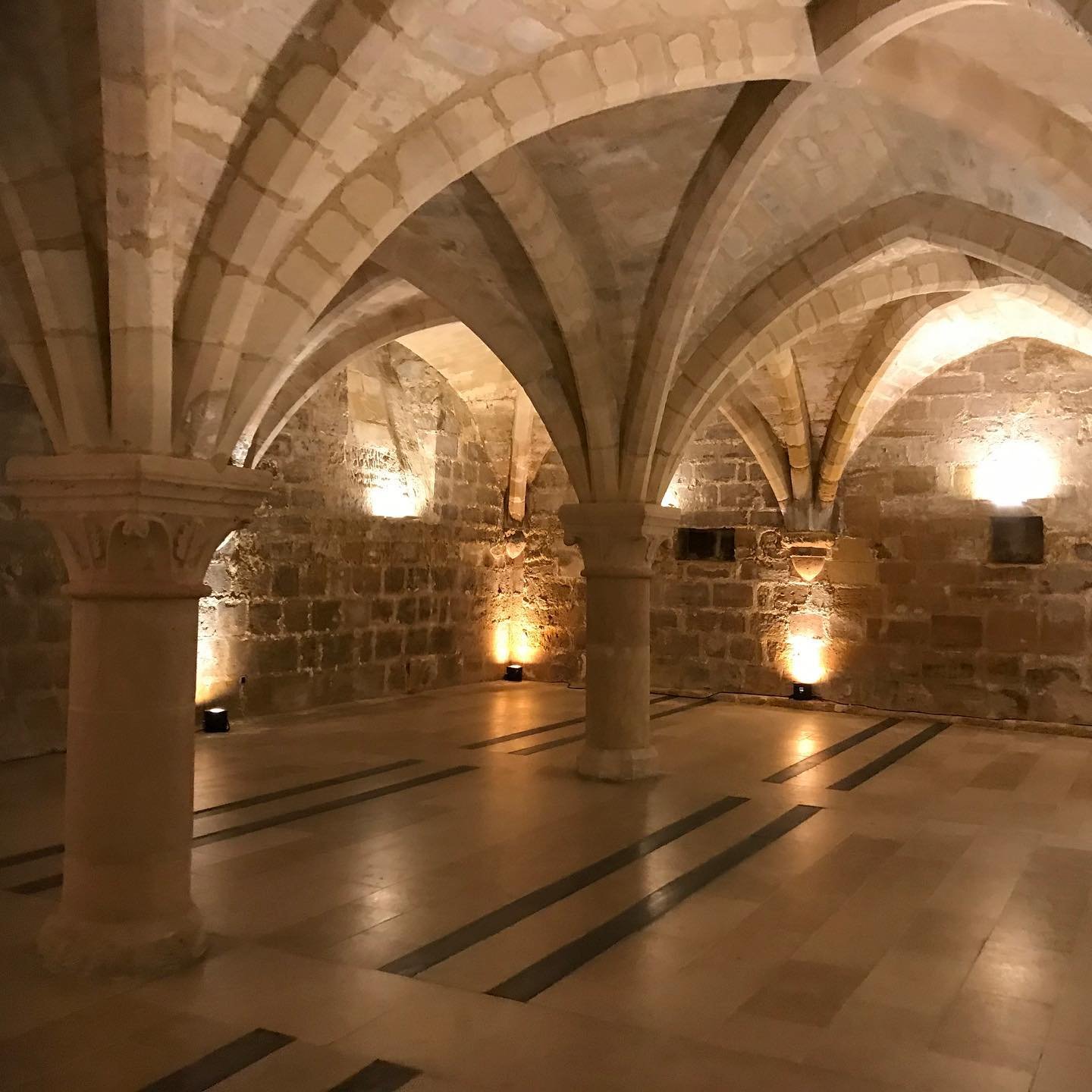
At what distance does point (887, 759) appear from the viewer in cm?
637

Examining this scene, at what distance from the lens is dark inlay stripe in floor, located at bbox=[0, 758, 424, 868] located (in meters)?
3.85

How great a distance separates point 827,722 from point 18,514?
595 cm

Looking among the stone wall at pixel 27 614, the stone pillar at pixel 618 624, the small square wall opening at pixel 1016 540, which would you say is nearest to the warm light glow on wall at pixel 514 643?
the small square wall opening at pixel 1016 540

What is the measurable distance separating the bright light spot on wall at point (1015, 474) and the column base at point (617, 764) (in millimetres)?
4427

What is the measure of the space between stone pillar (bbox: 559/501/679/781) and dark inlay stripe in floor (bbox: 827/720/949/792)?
3.51 feet

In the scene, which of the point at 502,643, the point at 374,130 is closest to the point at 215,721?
the point at 502,643

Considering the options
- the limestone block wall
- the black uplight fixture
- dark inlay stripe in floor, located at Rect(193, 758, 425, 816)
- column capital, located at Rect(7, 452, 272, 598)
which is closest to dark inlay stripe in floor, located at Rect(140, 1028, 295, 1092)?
column capital, located at Rect(7, 452, 272, 598)

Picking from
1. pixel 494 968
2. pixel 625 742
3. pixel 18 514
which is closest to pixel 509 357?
pixel 625 742

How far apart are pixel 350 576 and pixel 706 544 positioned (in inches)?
137

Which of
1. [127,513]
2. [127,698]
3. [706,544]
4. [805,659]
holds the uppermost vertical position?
[706,544]

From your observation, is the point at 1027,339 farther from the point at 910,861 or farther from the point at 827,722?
the point at 910,861

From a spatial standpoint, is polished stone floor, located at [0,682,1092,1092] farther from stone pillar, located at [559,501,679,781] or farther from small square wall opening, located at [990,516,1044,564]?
small square wall opening, located at [990,516,1044,564]

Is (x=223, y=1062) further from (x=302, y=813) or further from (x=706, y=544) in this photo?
(x=706, y=544)

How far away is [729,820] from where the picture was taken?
14.9 feet
